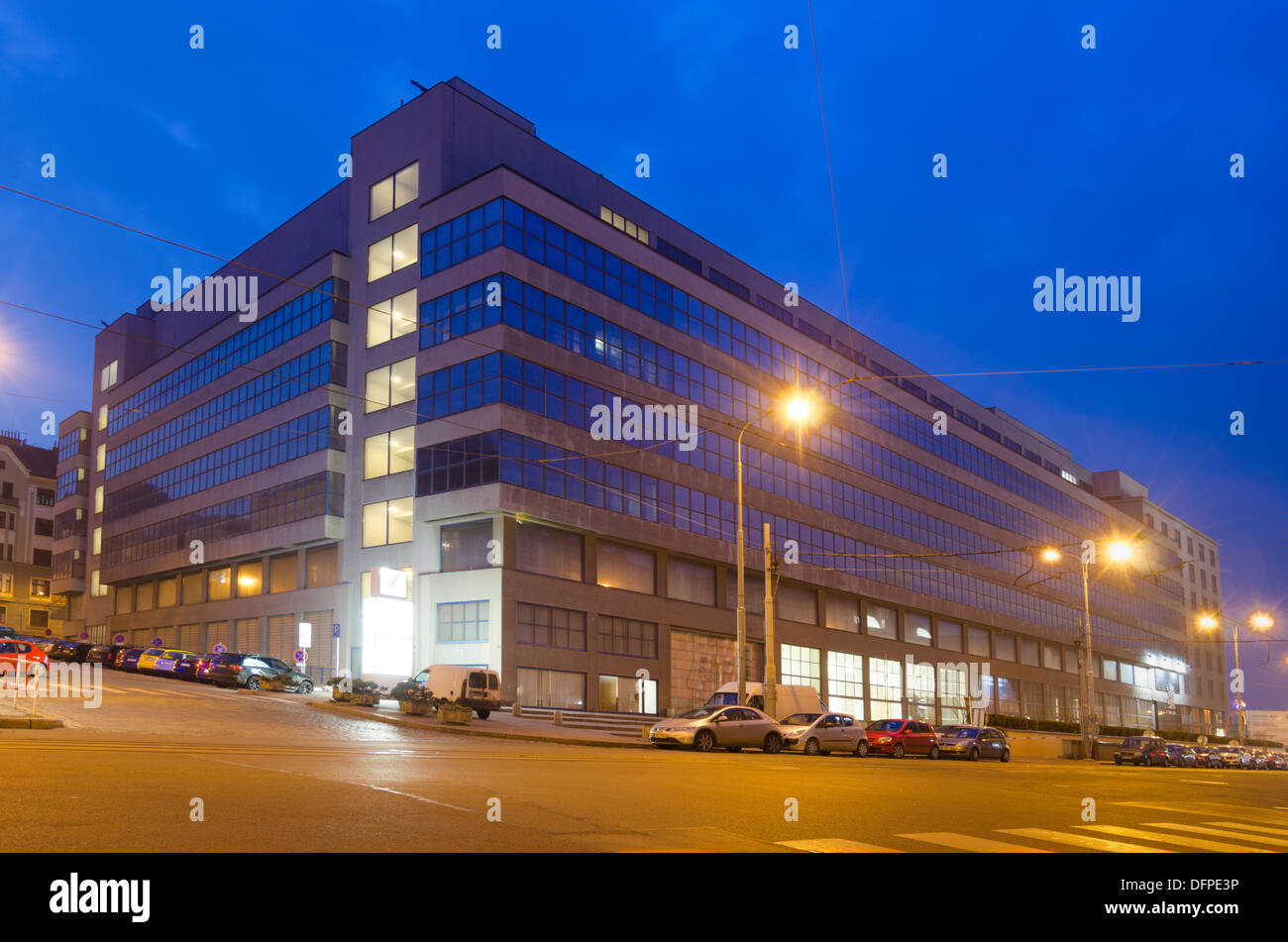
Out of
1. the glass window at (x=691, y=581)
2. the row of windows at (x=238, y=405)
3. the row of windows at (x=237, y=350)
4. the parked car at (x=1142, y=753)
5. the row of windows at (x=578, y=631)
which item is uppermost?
the row of windows at (x=237, y=350)

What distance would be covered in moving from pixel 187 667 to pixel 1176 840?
4669 centimetres

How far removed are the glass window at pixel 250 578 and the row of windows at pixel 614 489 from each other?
732 inches

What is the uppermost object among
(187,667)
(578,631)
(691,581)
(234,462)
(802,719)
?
(234,462)

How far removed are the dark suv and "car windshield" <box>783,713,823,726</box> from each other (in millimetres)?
22070

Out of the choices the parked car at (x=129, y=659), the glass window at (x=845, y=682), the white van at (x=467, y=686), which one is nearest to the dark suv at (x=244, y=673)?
the parked car at (x=129, y=659)

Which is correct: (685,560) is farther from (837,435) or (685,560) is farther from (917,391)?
(917,391)

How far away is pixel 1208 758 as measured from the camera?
59688mm

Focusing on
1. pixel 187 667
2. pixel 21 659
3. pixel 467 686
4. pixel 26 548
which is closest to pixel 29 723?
pixel 467 686

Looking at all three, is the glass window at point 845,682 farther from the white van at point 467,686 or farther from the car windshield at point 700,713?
the car windshield at point 700,713

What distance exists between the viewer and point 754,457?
62969 mm

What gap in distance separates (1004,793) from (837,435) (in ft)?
182

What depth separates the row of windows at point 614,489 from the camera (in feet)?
159

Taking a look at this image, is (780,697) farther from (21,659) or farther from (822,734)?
(21,659)
